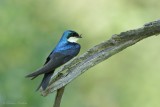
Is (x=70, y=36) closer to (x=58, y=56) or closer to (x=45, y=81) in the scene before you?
(x=58, y=56)

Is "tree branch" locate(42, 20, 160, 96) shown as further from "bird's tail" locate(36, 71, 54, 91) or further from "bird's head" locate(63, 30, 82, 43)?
"bird's head" locate(63, 30, 82, 43)

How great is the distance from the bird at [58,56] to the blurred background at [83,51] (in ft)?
2.87

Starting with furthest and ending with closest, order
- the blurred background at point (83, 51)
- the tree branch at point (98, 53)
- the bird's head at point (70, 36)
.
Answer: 1. the blurred background at point (83, 51)
2. the bird's head at point (70, 36)
3. the tree branch at point (98, 53)

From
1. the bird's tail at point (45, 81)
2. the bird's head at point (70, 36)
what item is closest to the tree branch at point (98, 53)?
the bird's tail at point (45, 81)

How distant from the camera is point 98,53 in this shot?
265 cm

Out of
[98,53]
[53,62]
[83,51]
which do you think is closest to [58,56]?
[53,62]

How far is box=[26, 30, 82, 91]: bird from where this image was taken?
8.71ft

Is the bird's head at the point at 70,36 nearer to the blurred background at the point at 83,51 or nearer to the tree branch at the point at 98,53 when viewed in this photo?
the tree branch at the point at 98,53

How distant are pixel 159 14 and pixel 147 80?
0.75 metres

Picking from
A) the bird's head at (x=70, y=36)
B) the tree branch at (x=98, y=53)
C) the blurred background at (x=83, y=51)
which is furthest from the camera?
the blurred background at (x=83, y=51)

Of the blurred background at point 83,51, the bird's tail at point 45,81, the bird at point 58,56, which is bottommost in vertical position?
the blurred background at point 83,51

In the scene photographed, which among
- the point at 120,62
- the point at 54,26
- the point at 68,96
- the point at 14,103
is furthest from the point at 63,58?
the point at 120,62

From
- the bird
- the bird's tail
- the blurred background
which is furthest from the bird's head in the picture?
the blurred background

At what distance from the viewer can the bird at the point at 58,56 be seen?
2.65m
